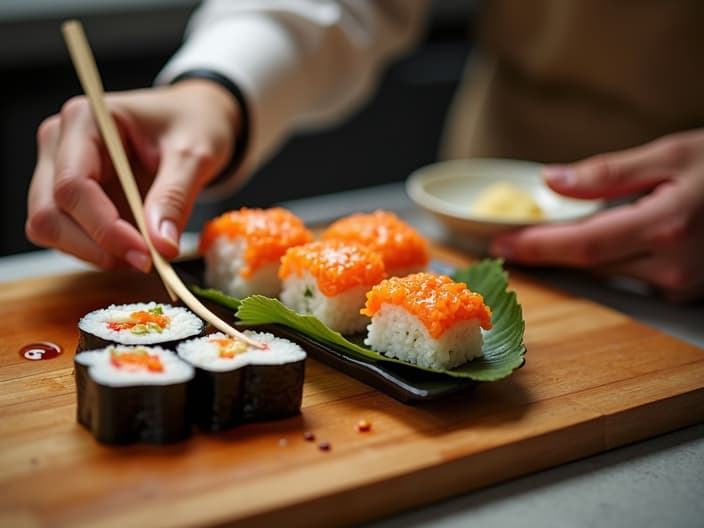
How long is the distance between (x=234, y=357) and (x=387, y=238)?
2.14 ft

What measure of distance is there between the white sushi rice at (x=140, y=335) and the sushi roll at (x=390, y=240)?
48 cm

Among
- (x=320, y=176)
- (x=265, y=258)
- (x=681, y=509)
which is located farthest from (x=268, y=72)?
(x=320, y=176)

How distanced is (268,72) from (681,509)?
1672 millimetres

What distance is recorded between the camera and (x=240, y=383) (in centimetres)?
149

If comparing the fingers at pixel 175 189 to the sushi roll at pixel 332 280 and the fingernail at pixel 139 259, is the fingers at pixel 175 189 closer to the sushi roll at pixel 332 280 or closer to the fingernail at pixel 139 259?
the fingernail at pixel 139 259

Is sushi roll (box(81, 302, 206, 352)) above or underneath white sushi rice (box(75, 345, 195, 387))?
underneath

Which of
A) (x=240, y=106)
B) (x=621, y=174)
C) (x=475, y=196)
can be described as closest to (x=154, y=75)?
(x=240, y=106)

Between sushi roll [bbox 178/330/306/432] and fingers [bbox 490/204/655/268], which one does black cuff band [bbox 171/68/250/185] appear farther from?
sushi roll [bbox 178/330/306/432]

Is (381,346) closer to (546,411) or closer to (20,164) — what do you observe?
(546,411)

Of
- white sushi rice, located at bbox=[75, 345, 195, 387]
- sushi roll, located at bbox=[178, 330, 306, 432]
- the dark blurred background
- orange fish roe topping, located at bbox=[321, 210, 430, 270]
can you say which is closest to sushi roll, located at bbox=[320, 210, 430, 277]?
orange fish roe topping, located at bbox=[321, 210, 430, 270]

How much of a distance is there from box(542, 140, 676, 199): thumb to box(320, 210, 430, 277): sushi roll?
0.49 meters

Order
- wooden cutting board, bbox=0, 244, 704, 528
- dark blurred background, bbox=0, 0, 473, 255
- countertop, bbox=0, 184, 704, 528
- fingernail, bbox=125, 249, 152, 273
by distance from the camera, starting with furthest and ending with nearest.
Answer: dark blurred background, bbox=0, 0, 473, 255 → fingernail, bbox=125, 249, 152, 273 → countertop, bbox=0, 184, 704, 528 → wooden cutting board, bbox=0, 244, 704, 528

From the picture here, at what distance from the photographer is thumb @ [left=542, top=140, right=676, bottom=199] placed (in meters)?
2.29

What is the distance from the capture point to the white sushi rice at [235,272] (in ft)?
6.52
